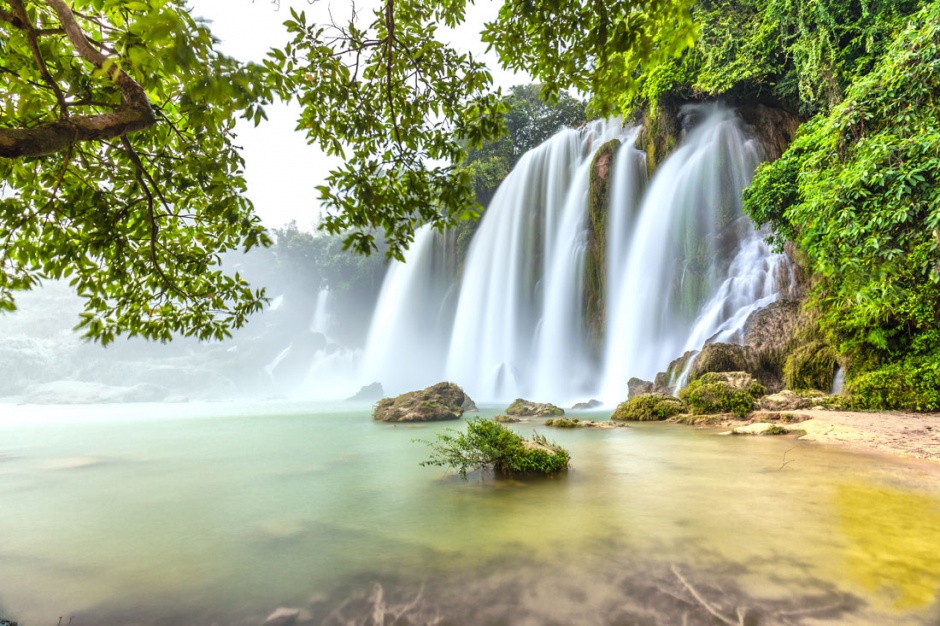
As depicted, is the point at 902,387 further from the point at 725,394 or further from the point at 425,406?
the point at 425,406

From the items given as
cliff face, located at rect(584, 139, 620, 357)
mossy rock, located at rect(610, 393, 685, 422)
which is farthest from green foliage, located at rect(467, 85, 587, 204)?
mossy rock, located at rect(610, 393, 685, 422)

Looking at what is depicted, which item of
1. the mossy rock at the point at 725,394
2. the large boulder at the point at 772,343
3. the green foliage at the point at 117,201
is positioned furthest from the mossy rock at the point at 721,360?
the green foliage at the point at 117,201

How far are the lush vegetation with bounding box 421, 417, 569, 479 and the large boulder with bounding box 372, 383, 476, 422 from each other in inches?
374

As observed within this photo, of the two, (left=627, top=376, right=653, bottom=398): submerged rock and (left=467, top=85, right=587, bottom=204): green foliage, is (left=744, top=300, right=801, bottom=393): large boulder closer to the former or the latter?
(left=627, top=376, right=653, bottom=398): submerged rock

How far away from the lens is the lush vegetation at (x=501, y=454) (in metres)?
5.62

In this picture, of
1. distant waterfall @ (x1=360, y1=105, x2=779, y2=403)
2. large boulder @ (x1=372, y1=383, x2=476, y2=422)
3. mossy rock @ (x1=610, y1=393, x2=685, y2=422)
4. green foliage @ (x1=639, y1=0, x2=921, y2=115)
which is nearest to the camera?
mossy rock @ (x1=610, y1=393, x2=685, y2=422)

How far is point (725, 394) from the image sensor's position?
10.9m

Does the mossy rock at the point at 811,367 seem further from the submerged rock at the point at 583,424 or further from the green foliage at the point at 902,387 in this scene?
the submerged rock at the point at 583,424

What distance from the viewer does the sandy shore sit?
593cm

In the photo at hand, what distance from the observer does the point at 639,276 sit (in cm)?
2092

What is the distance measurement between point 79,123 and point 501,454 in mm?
4989

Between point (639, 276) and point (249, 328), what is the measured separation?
200 feet

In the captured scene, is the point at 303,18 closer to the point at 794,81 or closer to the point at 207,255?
the point at 207,255

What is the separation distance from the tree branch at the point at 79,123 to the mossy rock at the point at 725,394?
11.8m
